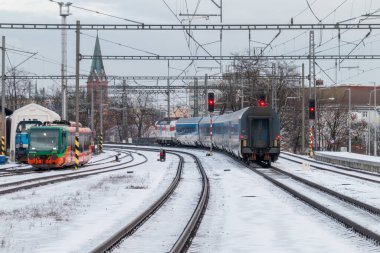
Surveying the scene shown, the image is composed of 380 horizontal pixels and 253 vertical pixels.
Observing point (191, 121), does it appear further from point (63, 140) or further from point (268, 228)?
point (268, 228)

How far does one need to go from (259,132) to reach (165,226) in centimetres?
2507

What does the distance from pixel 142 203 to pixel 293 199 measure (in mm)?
4297

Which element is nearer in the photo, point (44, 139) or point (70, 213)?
point (70, 213)

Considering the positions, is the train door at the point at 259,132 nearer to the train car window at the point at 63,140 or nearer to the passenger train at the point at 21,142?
the train car window at the point at 63,140

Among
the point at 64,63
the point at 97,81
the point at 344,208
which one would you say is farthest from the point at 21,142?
the point at 97,81

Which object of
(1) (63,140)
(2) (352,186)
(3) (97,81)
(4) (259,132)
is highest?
(3) (97,81)

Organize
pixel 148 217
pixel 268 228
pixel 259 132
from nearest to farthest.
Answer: pixel 268 228 < pixel 148 217 < pixel 259 132

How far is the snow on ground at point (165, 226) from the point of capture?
1110 cm

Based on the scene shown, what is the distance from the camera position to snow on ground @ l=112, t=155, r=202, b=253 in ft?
36.4

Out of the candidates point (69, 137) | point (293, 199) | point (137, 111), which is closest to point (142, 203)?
point (293, 199)

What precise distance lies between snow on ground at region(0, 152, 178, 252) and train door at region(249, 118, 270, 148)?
486 inches

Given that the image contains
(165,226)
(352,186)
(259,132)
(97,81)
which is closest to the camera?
(165,226)

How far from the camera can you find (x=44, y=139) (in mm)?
36281

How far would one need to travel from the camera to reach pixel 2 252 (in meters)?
10.4
